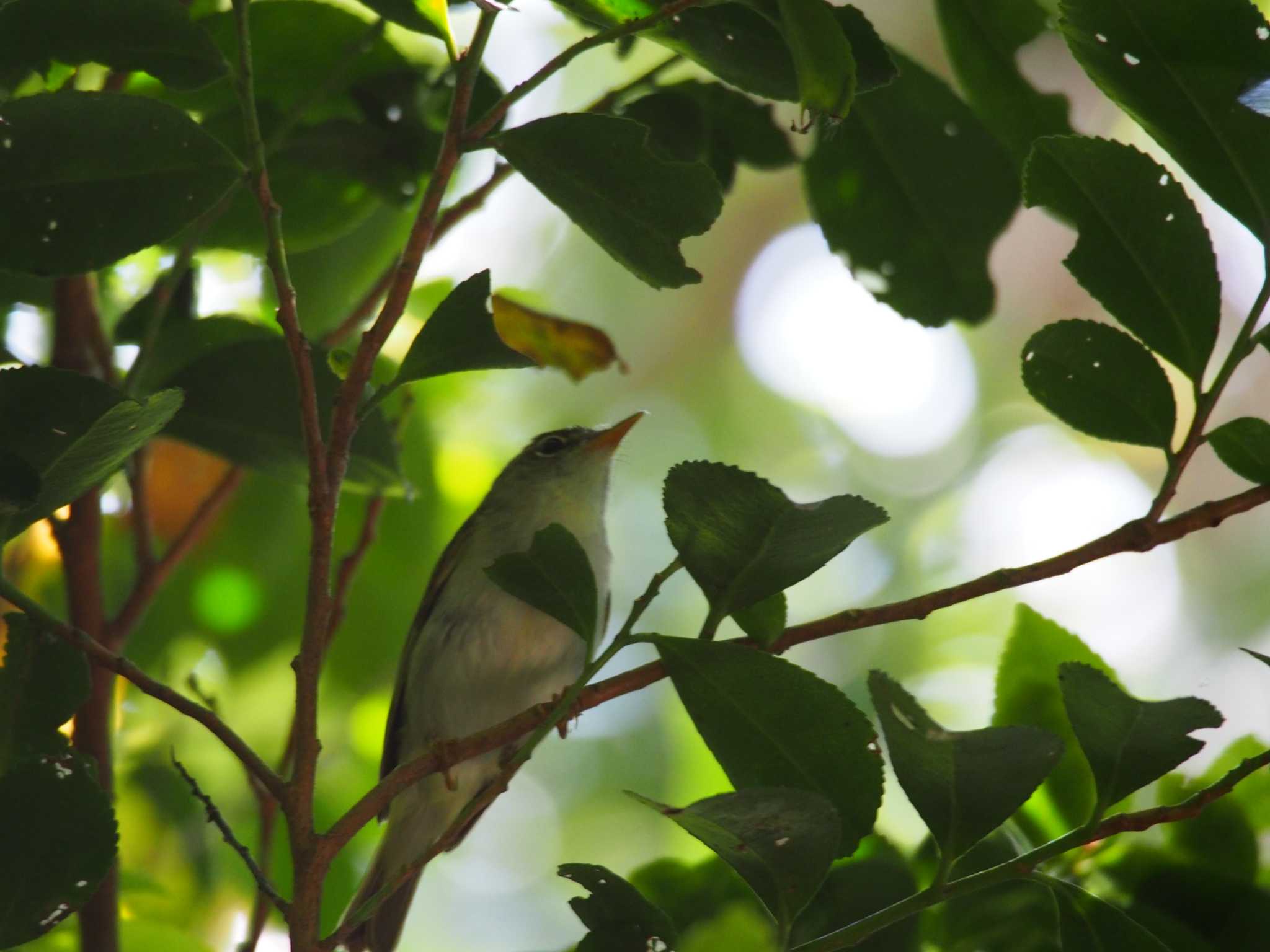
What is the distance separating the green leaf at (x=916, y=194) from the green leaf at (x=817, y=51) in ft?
2.43

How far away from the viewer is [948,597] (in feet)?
3.70

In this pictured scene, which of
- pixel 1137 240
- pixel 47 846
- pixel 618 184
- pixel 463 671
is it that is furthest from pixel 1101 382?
pixel 463 671

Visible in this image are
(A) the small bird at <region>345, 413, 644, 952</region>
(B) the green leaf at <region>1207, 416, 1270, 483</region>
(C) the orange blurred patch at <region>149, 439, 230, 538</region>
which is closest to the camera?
(B) the green leaf at <region>1207, 416, 1270, 483</region>

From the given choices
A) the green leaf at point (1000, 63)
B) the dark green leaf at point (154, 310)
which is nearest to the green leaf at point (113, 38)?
the dark green leaf at point (154, 310)

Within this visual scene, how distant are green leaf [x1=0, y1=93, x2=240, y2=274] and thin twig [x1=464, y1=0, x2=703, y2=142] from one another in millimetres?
280

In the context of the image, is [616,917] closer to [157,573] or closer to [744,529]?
→ [744,529]

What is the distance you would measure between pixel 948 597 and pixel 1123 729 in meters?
0.21

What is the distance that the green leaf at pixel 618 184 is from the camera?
1253 millimetres

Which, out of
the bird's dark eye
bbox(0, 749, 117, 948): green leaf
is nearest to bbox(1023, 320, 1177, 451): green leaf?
bbox(0, 749, 117, 948): green leaf

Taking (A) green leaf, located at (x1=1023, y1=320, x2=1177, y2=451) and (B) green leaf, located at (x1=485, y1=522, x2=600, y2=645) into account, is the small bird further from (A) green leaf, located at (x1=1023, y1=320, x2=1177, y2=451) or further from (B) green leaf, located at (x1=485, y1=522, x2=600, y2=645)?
(A) green leaf, located at (x1=1023, y1=320, x2=1177, y2=451)

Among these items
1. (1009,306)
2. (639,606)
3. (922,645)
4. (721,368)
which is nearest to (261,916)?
(639,606)

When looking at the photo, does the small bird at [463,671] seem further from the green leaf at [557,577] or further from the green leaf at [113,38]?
the green leaf at [113,38]

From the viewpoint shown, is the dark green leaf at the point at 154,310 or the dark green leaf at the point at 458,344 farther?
the dark green leaf at the point at 154,310

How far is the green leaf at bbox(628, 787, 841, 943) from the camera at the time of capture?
1.07 m
